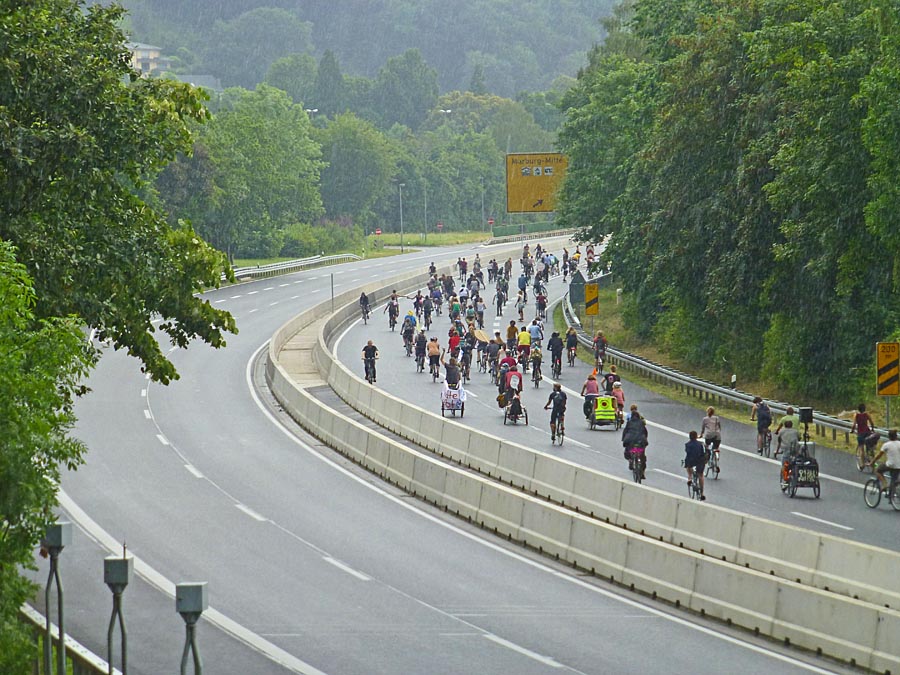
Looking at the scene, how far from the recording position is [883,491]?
91.0 ft

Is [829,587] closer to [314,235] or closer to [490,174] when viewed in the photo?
[314,235]

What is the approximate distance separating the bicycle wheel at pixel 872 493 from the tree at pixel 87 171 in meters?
12.4

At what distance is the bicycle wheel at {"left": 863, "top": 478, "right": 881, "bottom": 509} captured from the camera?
2750 centimetres

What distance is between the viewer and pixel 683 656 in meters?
18.2

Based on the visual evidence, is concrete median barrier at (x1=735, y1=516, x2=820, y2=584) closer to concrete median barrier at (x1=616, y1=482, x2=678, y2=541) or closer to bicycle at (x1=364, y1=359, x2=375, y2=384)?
concrete median barrier at (x1=616, y1=482, x2=678, y2=541)

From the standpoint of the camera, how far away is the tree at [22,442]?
529 inches

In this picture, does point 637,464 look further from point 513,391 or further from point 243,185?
point 243,185

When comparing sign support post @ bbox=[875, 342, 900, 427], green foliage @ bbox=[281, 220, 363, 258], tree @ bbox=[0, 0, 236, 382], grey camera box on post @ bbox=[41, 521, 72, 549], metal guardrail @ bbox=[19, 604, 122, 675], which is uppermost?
tree @ bbox=[0, 0, 236, 382]

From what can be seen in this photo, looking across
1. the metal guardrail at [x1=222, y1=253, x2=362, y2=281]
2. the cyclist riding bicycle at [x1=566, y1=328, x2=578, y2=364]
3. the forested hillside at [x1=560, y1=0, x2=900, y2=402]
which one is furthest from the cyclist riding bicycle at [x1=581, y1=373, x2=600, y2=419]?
the metal guardrail at [x1=222, y1=253, x2=362, y2=281]

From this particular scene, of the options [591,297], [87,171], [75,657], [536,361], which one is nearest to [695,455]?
[87,171]

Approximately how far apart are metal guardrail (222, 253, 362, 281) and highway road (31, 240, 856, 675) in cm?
5087

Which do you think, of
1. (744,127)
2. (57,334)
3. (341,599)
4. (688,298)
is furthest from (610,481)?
(688,298)

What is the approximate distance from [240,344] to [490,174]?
120 meters

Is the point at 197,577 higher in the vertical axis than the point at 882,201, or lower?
lower
